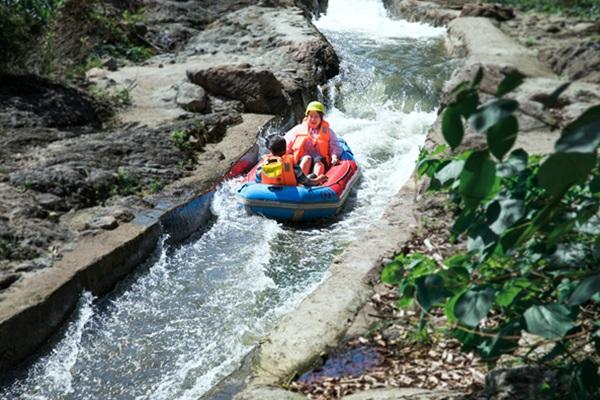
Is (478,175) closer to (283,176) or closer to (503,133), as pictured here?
(503,133)

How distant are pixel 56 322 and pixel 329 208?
376 cm

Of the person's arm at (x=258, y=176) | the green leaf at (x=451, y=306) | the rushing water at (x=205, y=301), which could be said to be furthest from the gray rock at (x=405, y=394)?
the person's arm at (x=258, y=176)

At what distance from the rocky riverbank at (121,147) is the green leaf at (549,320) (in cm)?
424

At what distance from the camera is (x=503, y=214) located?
1979 mm

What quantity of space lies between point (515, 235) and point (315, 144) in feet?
25.1

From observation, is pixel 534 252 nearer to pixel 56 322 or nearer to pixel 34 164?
pixel 56 322

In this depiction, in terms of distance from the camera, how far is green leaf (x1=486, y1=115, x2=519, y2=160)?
1446mm

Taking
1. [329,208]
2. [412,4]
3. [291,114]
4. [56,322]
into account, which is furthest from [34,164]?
[412,4]

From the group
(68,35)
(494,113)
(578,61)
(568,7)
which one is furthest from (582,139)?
(568,7)

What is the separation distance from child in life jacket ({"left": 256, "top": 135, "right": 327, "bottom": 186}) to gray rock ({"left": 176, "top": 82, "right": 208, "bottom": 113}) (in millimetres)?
2124

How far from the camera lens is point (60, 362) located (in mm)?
5422

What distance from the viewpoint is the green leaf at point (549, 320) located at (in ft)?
6.14

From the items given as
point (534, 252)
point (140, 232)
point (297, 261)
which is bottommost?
point (297, 261)

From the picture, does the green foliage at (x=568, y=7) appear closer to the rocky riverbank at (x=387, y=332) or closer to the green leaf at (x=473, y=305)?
the rocky riverbank at (x=387, y=332)
